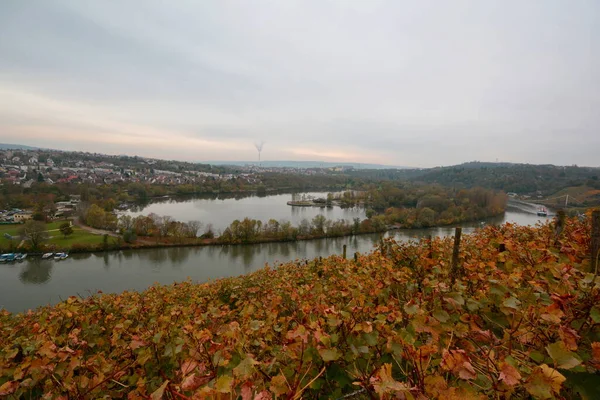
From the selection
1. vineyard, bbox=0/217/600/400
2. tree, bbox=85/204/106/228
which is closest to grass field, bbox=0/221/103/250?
tree, bbox=85/204/106/228

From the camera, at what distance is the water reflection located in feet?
43.3

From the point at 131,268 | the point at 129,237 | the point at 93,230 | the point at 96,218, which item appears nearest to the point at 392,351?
the point at 131,268

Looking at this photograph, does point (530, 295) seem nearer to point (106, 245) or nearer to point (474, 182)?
point (106, 245)

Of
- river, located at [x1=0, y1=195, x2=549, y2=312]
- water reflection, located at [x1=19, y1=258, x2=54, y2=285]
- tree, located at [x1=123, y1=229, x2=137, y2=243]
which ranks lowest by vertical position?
water reflection, located at [x1=19, y1=258, x2=54, y2=285]

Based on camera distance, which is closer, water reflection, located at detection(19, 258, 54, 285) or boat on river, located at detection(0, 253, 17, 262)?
water reflection, located at detection(19, 258, 54, 285)

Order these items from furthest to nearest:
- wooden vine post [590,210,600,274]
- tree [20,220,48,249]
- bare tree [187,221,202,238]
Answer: bare tree [187,221,202,238], tree [20,220,48,249], wooden vine post [590,210,600,274]

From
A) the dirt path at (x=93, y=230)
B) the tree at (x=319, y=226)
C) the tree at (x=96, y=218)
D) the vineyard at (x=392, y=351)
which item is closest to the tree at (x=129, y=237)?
the dirt path at (x=93, y=230)

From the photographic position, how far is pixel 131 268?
586 inches

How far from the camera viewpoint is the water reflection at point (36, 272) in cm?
1319

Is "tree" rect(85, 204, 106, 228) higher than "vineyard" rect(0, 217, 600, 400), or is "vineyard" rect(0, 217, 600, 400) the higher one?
"vineyard" rect(0, 217, 600, 400)

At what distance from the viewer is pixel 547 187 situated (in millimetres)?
47062

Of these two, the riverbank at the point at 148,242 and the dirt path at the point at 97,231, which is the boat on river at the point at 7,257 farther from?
the dirt path at the point at 97,231

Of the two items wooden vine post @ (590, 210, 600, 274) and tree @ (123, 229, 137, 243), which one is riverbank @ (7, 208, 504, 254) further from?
wooden vine post @ (590, 210, 600, 274)

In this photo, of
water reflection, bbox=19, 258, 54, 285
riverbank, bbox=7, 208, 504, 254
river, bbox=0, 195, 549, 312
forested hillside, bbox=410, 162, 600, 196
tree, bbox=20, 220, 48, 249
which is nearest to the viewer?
river, bbox=0, 195, 549, 312
